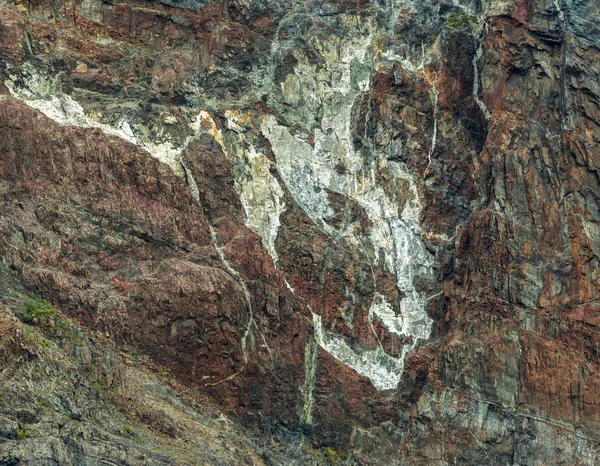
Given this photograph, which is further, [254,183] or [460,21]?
[460,21]

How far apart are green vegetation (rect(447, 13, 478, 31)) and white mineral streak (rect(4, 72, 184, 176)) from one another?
18.5 m

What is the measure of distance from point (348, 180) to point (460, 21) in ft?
39.7

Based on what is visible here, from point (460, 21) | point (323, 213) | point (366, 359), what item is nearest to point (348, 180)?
point (323, 213)

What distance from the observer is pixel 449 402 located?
102125 millimetres

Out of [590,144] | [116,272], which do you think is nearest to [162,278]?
[116,272]

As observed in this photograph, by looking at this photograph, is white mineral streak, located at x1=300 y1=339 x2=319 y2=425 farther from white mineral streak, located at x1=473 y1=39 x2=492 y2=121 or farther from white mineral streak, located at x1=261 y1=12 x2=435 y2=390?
white mineral streak, located at x1=473 y1=39 x2=492 y2=121

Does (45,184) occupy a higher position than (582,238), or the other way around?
(582,238)

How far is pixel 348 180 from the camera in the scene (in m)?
109

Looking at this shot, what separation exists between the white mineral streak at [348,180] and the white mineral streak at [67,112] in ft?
21.4

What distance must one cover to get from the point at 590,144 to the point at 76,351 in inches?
1239

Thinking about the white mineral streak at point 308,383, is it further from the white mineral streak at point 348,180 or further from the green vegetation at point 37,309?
the green vegetation at point 37,309

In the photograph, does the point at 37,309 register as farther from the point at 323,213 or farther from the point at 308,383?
the point at 323,213

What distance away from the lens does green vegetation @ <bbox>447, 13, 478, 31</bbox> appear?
112812mm

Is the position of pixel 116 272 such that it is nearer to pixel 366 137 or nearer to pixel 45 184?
pixel 45 184
